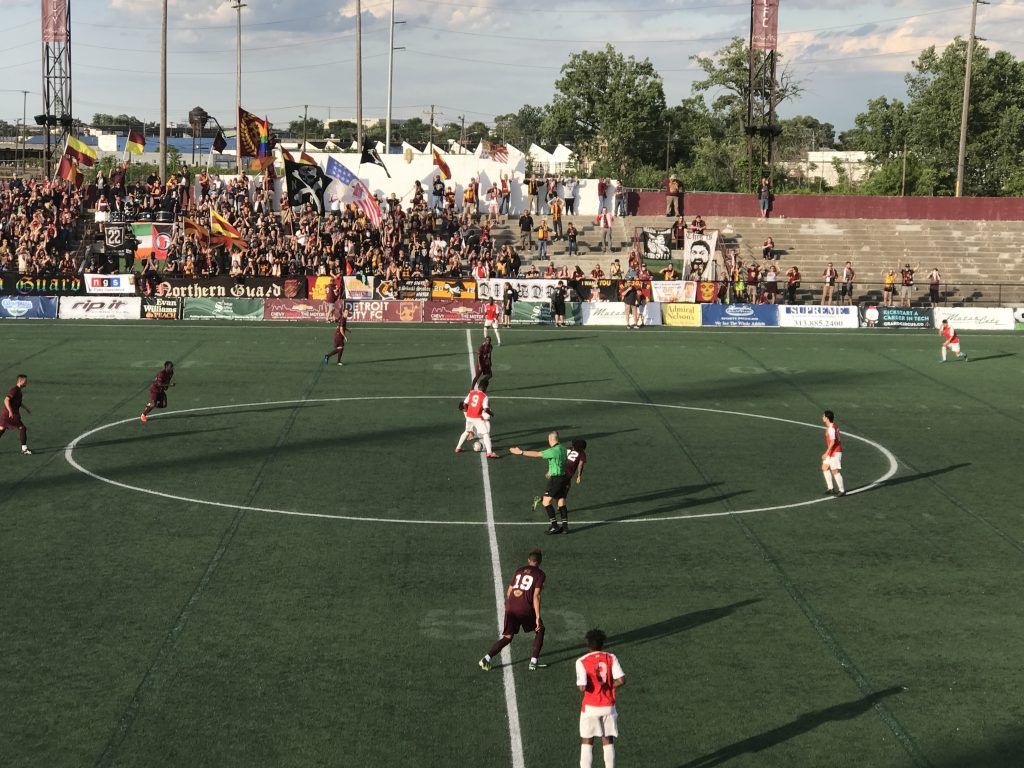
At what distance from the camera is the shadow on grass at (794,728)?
13445mm

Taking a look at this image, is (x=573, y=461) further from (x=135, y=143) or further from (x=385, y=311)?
(x=135, y=143)

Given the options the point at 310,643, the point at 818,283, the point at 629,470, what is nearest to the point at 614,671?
the point at 310,643

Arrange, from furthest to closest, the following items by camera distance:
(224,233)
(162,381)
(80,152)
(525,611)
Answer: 1. (80,152)
2. (224,233)
3. (162,381)
4. (525,611)

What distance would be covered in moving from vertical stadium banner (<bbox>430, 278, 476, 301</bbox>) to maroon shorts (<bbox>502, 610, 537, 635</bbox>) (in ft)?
134

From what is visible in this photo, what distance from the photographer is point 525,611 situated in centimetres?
1566

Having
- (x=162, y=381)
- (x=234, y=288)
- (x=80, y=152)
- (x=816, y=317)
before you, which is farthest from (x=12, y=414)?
(x=80, y=152)

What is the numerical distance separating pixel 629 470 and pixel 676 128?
103m

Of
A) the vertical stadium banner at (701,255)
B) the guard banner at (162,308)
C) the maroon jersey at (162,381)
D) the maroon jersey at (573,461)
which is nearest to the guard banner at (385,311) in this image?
the guard banner at (162,308)

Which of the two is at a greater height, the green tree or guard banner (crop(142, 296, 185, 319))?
the green tree

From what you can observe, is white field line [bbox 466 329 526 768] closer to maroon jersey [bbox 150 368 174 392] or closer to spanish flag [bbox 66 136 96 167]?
maroon jersey [bbox 150 368 174 392]

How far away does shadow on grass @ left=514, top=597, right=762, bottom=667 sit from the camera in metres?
16.4

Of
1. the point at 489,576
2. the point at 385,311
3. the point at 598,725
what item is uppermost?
the point at 385,311

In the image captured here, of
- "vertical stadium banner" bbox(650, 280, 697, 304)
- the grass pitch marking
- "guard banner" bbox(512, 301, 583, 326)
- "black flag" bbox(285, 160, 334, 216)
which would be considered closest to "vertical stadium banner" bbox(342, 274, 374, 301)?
"guard banner" bbox(512, 301, 583, 326)

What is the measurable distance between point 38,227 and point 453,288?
2017 cm
